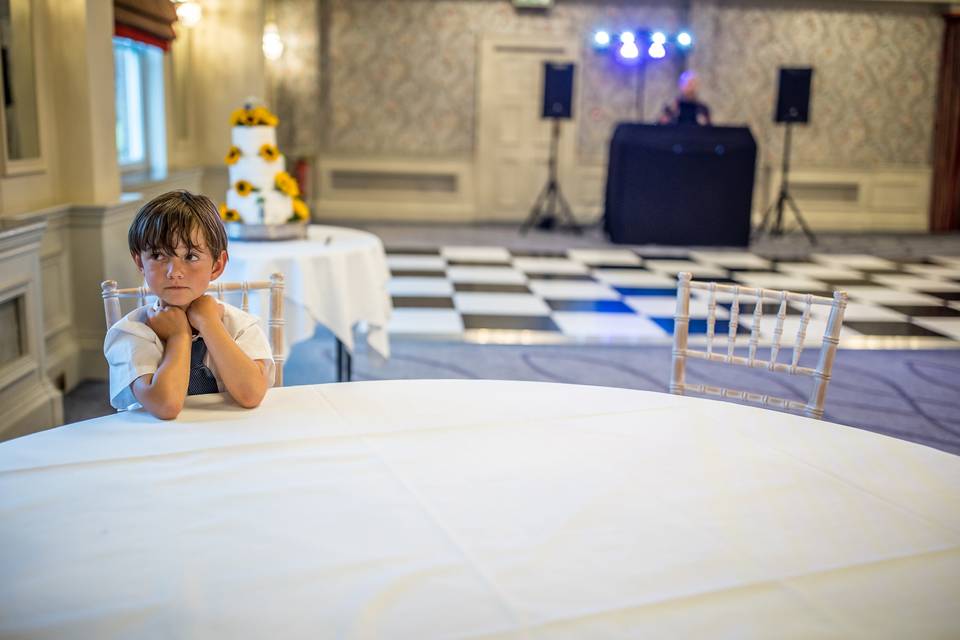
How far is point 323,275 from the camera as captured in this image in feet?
11.1

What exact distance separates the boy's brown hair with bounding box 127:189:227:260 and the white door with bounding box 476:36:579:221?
8.71m

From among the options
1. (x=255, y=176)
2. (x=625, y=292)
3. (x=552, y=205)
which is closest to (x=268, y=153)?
(x=255, y=176)

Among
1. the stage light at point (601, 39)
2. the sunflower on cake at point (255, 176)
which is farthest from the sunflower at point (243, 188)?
the stage light at point (601, 39)

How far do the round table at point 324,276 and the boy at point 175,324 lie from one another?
5.76 feet

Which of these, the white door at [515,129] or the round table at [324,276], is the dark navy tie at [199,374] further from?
the white door at [515,129]

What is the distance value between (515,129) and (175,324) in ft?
29.0

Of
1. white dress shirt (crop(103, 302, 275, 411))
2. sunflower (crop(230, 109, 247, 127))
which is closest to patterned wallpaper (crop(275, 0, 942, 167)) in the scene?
sunflower (crop(230, 109, 247, 127))

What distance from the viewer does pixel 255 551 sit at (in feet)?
3.31

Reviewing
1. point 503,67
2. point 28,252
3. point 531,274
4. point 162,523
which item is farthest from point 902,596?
point 503,67

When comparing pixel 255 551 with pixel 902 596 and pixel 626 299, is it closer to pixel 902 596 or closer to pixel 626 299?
pixel 902 596

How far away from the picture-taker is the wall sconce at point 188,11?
5.70 m

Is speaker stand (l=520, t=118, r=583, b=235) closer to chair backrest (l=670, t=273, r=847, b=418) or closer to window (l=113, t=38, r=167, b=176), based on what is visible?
window (l=113, t=38, r=167, b=176)

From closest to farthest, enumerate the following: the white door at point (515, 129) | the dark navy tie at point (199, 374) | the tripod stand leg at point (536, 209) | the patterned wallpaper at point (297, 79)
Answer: the dark navy tie at point (199, 374)
the tripod stand leg at point (536, 209)
the patterned wallpaper at point (297, 79)
the white door at point (515, 129)

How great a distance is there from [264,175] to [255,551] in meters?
2.75
